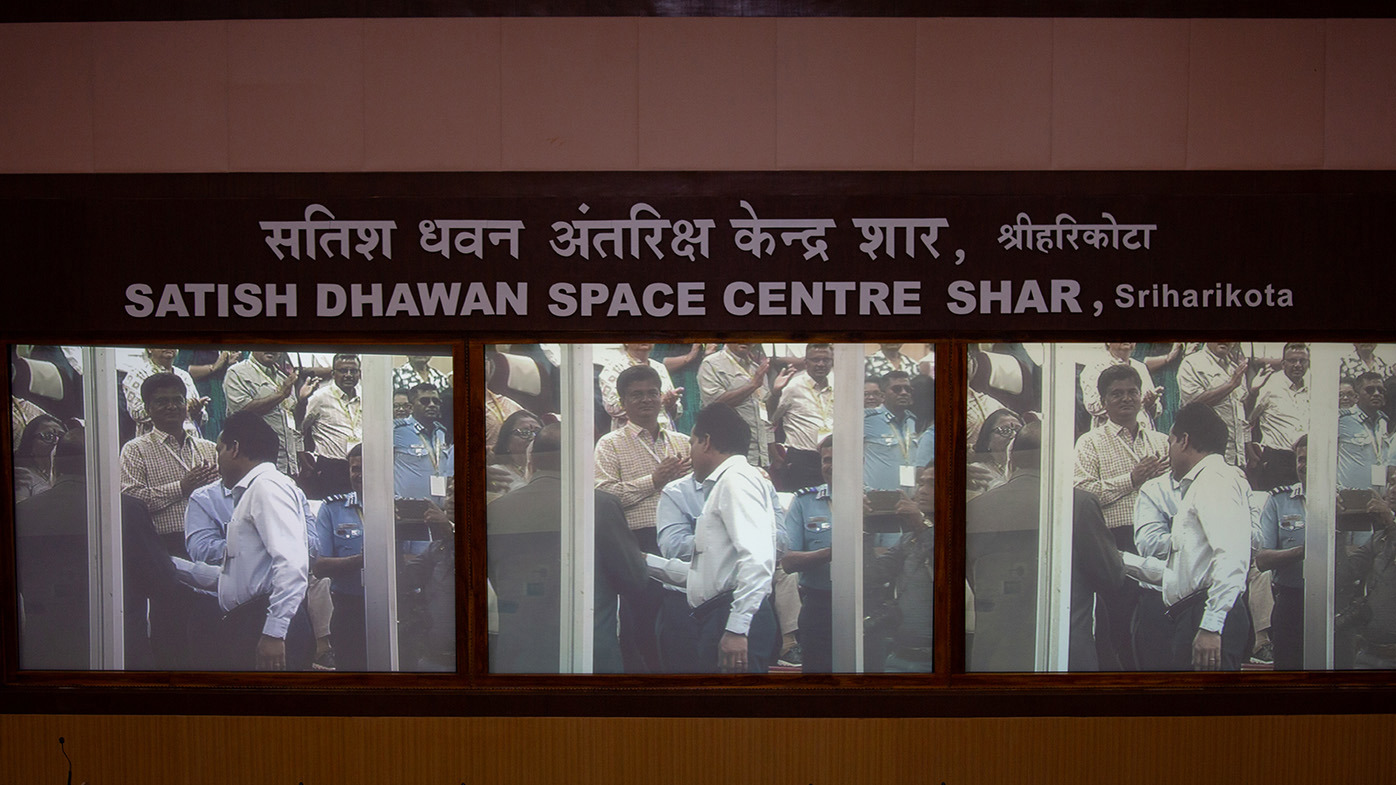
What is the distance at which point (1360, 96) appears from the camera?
2.83 metres

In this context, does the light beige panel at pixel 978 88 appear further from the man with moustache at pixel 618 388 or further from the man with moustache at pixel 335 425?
the man with moustache at pixel 335 425

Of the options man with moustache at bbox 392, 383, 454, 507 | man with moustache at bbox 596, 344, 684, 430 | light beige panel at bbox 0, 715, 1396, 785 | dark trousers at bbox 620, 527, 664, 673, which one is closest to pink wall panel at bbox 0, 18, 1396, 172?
man with moustache at bbox 596, 344, 684, 430

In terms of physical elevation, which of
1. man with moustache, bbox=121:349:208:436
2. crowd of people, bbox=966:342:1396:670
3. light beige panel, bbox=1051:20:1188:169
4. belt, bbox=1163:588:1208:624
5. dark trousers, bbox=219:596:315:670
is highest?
light beige panel, bbox=1051:20:1188:169

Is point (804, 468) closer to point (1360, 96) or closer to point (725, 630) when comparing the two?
point (725, 630)

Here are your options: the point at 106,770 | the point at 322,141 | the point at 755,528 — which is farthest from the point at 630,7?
the point at 106,770

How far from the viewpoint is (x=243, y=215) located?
2.79m

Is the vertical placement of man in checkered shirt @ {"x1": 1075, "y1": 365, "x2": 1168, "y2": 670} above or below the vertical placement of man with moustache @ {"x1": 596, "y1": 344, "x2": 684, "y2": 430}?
below

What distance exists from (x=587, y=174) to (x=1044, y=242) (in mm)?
1881

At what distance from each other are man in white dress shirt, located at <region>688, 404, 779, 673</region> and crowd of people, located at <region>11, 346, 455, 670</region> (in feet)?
3.43

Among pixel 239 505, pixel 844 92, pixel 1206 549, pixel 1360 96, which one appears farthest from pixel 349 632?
pixel 1360 96

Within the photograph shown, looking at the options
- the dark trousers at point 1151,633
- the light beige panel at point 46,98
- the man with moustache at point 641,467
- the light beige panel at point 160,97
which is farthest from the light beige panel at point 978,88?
the light beige panel at point 46,98

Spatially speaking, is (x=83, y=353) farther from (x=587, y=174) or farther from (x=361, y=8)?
(x=587, y=174)

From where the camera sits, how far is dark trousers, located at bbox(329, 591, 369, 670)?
287cm

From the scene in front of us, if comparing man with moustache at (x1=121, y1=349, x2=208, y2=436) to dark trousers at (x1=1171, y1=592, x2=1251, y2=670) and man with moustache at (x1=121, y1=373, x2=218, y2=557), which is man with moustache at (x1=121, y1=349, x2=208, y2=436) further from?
dark trousers at (x1=1171, y1=592, x2=1251, y2=670)
